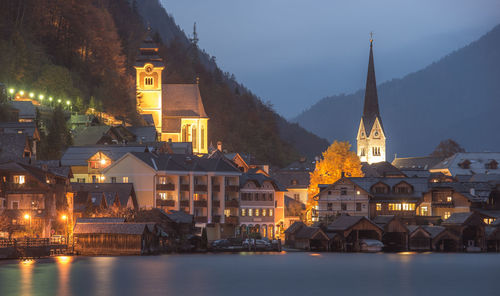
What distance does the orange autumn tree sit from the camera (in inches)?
4995

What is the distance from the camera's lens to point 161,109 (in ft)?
566

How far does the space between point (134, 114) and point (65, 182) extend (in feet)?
220

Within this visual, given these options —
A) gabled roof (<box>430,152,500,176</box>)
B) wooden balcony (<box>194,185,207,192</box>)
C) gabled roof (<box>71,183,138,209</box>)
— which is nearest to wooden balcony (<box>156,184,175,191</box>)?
gabled roof (<box>71,183,138,209</box>)

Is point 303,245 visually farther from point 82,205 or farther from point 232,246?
point 82,205

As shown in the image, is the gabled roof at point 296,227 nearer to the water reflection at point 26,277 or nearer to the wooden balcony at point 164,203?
the wooden balcony at point 164,203

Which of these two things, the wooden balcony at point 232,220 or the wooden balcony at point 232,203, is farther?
the wooden balcony at point 232,203

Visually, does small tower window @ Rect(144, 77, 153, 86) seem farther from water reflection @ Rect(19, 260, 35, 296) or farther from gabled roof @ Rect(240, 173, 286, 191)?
water reflection @ Rect(19, 260, 35, 296)

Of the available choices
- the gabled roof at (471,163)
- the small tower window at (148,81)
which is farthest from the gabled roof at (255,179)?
the gabled roof at (471,163)

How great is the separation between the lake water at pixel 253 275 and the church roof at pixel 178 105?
238 ft

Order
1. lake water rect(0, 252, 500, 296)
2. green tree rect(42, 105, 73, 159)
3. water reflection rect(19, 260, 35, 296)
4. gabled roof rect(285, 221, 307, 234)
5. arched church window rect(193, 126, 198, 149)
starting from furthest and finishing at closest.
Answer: arched church window rect(193, 126, 198, 149) → green tree rect(42, 105, 73, 159) → gabled roof rect(285, 221, 307, 234) → lake water rect(0, 252, 500, 296) → water reflection rect(19, 260, 35, 296)

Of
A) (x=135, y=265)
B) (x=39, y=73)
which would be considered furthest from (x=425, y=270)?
(x=39, y=73)

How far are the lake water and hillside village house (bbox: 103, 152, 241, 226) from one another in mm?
16690

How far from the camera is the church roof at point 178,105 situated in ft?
565

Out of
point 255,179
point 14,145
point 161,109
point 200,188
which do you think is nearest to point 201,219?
point 200,188
